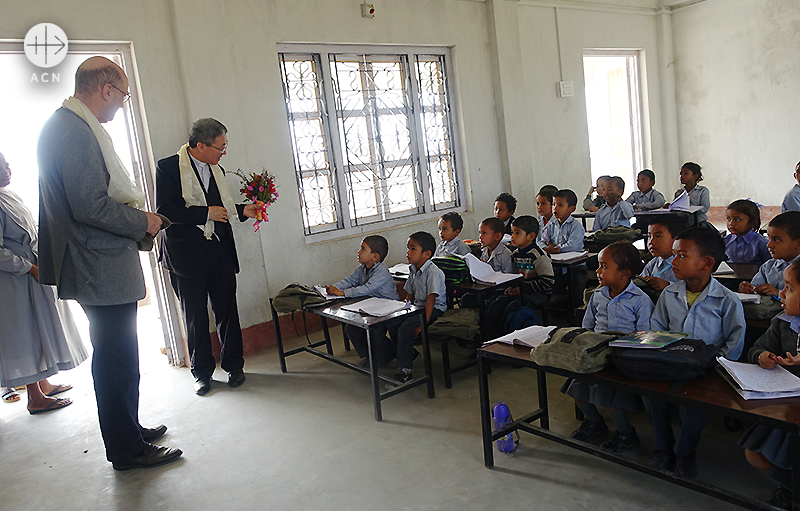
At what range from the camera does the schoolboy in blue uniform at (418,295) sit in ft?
12.2

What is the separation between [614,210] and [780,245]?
3.09m

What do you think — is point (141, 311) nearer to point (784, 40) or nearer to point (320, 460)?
point (320, 460)

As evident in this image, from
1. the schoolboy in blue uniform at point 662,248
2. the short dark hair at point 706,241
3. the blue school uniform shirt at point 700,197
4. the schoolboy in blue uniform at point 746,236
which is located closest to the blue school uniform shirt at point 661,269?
the schoolboy in blue uniform at point 662,248

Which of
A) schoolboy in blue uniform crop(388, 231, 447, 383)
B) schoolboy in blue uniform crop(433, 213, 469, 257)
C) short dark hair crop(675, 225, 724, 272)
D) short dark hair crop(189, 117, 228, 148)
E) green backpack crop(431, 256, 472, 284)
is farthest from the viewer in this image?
schoolboy in blue uniform crop(433, 213, 469, 257)

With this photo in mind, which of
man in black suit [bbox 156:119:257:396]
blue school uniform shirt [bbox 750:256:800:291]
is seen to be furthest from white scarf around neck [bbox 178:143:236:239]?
blue school uniform shirt [bbox 750:256:800:291]

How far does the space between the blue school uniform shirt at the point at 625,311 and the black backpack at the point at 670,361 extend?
618mm

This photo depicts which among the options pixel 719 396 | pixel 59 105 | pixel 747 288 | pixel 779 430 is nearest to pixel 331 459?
pixel 719 396

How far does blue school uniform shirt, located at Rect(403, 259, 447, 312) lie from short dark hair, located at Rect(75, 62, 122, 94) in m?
2.15

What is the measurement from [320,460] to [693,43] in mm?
8316

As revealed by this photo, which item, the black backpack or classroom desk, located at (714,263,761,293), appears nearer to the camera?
the black backpack

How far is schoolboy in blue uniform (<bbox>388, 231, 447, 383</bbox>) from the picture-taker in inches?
147

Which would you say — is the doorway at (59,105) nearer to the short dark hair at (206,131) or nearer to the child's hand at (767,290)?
the short dark hair at (206,131)

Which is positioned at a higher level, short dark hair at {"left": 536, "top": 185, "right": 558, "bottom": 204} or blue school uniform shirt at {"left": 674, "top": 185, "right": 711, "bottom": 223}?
short dark hair at {"left": 536, "top": 185, "right": 558, "bottom": 204}

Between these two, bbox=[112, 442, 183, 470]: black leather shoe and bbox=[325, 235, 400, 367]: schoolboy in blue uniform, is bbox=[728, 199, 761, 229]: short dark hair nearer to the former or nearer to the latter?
bbox=[325, 235, 400, 367]: schoolboy in blue uniform
